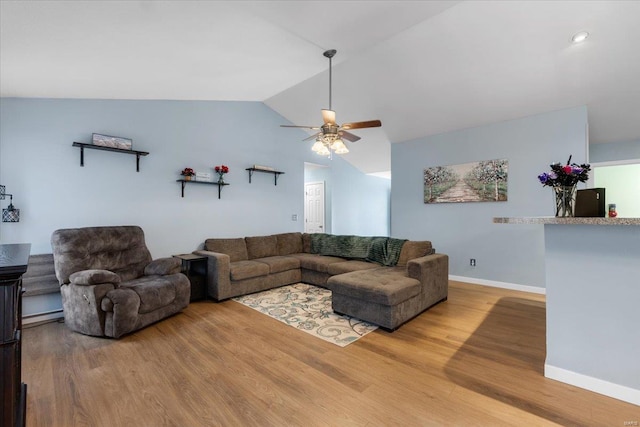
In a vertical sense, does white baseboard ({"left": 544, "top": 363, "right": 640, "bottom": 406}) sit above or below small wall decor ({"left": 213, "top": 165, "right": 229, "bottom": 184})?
below

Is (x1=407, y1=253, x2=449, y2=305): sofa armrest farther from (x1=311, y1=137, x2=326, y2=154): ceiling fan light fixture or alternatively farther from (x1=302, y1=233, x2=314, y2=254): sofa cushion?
(x1=302, y1=233, x2=314, y2=254): sofa cushion

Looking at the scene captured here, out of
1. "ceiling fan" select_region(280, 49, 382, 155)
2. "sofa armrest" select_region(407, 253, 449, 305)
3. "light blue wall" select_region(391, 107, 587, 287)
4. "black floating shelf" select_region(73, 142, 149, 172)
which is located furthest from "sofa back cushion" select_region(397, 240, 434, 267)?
"black floating shelf" select_region(73, 142, 149, 172)

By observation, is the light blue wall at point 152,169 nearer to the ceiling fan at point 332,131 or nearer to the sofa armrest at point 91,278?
the sofa armrest at point 91,278

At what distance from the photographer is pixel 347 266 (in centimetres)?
422

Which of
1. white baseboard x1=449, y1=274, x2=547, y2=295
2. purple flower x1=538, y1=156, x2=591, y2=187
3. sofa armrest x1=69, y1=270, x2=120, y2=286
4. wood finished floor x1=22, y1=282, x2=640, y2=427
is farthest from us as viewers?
white baseboard x1=449, y1=274, x2=547, y2=295

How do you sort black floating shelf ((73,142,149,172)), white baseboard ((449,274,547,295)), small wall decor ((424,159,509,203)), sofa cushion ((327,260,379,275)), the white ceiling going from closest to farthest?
the white ceiling < black floating shelf ((73,142,149,172)) < sofa cushion ((327,260,379,275)) < white baseboard ((449,274,547,295)) < small wall decor ((424,159,509,203))

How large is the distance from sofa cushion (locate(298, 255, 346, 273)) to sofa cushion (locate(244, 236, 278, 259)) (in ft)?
2.00

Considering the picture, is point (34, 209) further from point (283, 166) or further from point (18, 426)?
point (283, 166)

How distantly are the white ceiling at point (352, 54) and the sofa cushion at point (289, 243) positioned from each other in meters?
2.60

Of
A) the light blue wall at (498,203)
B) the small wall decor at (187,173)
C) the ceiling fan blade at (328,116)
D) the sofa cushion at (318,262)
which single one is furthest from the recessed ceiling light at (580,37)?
the small wall decor at (187,173)

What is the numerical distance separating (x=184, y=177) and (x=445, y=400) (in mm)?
4229

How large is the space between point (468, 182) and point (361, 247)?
2218 mm

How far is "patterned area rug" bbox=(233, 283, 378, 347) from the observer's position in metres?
2.86

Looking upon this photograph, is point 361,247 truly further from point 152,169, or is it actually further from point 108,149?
point 108,149
